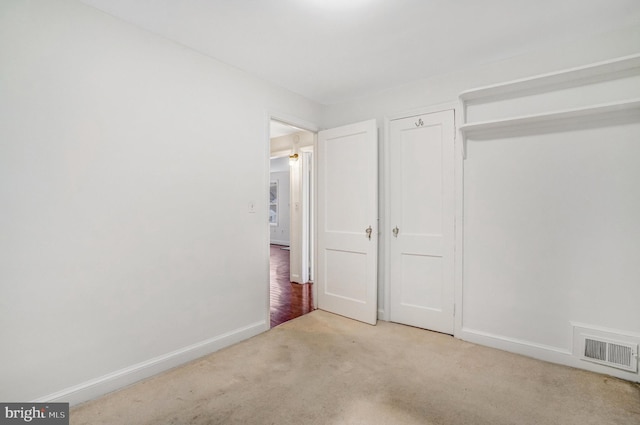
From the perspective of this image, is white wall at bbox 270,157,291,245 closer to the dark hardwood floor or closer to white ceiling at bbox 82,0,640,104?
the dark hardwood floor

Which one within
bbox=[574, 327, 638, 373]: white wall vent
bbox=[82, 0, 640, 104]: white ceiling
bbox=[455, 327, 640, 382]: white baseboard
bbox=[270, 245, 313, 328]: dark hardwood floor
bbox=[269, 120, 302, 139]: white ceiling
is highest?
bbox=[82, 0, 640, 104]: white ceiling

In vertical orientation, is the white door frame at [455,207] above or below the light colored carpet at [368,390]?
above

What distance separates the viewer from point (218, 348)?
8.34 ft

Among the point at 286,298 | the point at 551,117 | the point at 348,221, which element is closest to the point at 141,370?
A: the point at 286,298

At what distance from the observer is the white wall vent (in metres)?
2.07

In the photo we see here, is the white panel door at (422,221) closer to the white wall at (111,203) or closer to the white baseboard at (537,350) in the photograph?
the white baseboard at (537,350)

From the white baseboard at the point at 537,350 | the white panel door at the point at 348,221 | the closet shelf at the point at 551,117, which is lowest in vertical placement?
the white baseboard at the point at 537,350

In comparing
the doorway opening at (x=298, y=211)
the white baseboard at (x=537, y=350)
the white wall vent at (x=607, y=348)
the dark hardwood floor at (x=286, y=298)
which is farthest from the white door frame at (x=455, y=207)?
the doorway opening at (x=298, y=211)

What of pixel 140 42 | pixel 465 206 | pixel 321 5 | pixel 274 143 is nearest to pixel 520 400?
pixel 465 206

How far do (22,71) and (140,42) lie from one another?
2.41 ft

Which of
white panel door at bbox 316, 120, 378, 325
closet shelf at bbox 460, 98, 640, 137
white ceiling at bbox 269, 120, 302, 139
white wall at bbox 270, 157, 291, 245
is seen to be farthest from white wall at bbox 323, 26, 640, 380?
white wall at bbox 270, 157, 291, 245

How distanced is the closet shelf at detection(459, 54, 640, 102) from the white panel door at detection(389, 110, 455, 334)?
1.12 ft

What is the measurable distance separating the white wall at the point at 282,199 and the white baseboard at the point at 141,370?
6840 millimetres

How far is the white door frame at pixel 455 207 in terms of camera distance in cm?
277
